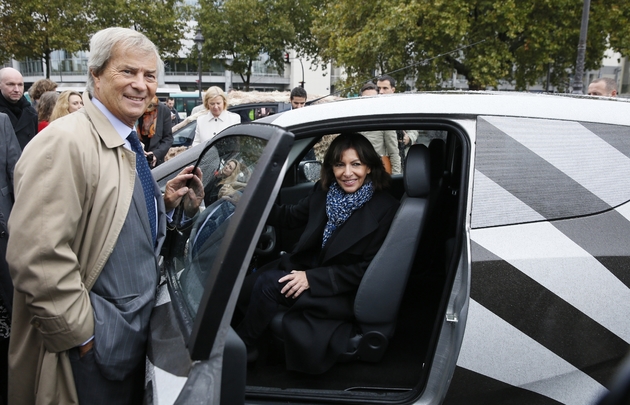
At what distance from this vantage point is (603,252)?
168cm

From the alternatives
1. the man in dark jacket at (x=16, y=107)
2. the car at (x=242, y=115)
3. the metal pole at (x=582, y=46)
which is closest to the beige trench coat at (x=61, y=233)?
the man in dark jacket at (x=16, y=107)

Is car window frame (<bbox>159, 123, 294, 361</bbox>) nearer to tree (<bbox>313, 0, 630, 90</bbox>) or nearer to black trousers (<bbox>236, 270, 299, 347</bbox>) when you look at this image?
black trousers (<bbox>236, 270, 299, 347</bbox>)

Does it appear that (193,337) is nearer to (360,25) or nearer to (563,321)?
(563,321)

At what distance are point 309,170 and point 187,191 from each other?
5.17 ft

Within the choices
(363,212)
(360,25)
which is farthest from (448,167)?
(360,25)

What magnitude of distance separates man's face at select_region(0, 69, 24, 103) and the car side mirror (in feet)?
9.29

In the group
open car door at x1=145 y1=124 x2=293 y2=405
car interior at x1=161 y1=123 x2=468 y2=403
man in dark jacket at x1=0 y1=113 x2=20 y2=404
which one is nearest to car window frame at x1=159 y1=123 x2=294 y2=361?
open car door at x1=145 y1=124 x2=293 y2=405

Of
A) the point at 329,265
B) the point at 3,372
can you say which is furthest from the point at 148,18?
the point at 329,265

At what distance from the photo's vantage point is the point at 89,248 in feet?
5.00

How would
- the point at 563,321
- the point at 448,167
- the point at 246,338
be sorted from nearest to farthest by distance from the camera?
the point at 563,321 < the point at 246,338 < the point at 448,167

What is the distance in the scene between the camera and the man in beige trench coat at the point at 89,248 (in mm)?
1414

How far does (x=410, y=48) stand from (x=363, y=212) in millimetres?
14323

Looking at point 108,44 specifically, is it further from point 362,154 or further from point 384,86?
point 384,86

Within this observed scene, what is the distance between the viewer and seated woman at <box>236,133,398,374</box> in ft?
7.35
